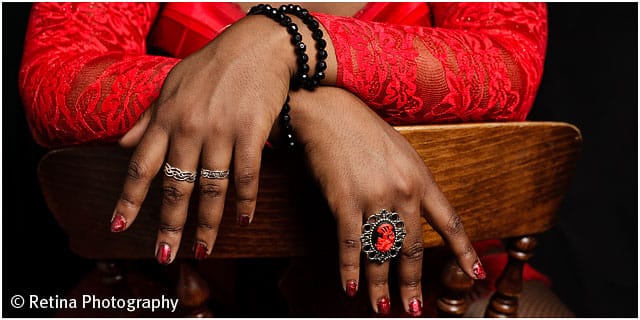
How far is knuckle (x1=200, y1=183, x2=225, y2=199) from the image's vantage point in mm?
574

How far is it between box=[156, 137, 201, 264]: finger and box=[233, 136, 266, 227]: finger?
40 millimetres

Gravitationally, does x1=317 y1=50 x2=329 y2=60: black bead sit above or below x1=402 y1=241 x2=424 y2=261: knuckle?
above

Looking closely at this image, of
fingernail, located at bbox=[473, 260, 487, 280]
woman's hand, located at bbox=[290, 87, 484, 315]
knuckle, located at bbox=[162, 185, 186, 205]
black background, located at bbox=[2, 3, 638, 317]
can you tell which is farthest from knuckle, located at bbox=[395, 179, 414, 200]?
black background, located at bbox=[2, 3, 638, 317]

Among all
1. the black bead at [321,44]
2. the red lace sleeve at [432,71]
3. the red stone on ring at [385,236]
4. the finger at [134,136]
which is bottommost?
the red stone on ring at [385,236]

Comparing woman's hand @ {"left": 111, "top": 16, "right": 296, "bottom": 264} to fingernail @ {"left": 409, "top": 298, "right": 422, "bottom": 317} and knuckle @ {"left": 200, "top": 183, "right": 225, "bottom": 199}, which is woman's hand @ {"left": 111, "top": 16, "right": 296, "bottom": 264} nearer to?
knuckle @ {"left": 200, "top": 183, "right": 225, "bottom": 199}

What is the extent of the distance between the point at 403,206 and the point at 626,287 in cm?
115

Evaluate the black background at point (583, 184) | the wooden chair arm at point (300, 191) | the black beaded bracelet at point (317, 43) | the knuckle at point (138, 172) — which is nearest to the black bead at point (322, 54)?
the black beaded bracelet at point (317, 43)

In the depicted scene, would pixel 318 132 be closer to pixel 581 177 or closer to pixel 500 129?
pixel 500 129

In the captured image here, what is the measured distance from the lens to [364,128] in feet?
2.01

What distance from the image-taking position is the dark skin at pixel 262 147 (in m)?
0.57

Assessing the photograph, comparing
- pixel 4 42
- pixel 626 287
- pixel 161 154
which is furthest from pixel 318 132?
pixel 626 287

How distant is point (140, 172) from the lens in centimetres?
57

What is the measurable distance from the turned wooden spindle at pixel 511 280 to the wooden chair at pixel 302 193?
0.15 feet

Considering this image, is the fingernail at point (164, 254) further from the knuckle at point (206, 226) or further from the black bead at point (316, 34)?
the black bead at point (316, 34)
